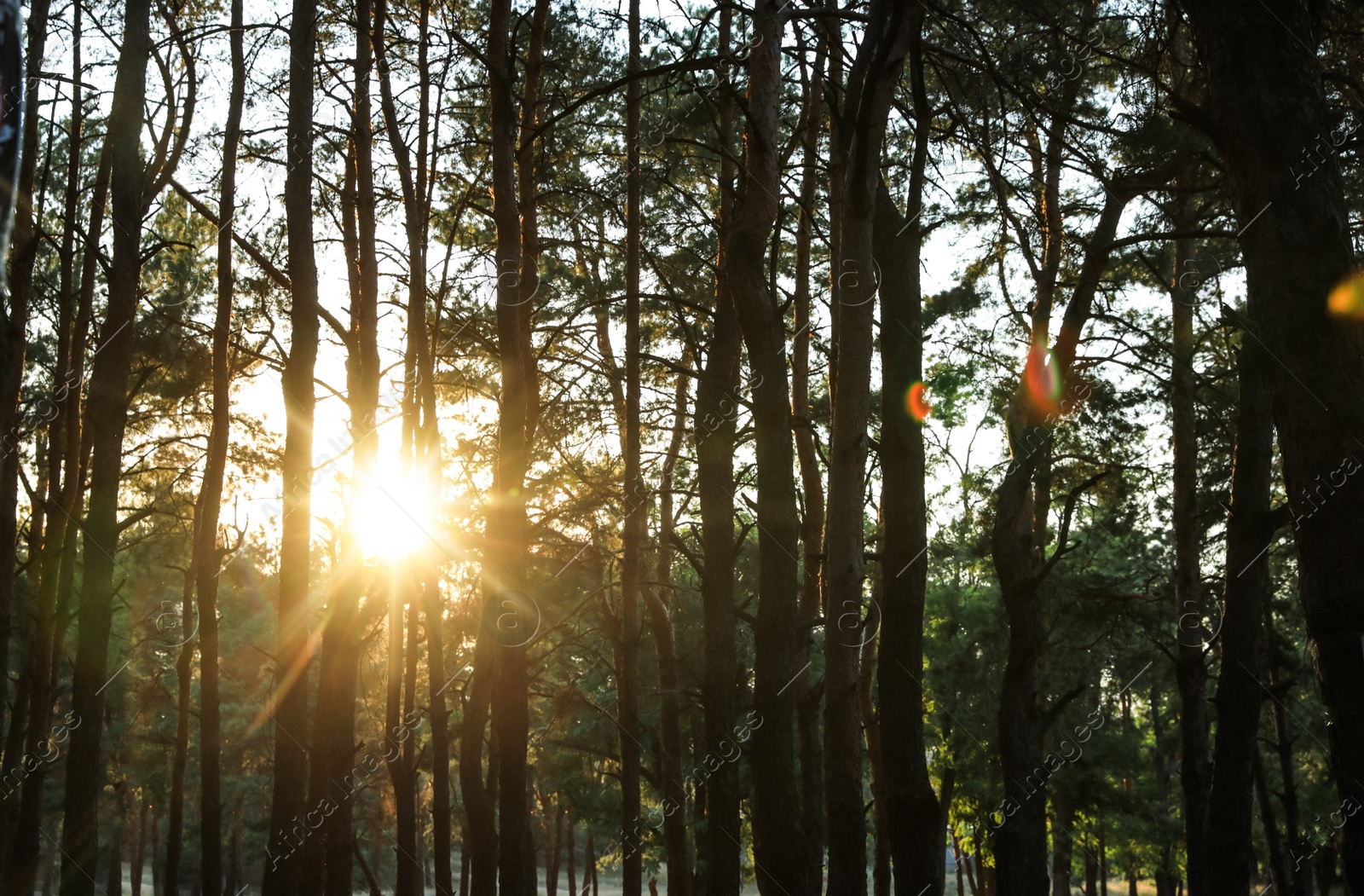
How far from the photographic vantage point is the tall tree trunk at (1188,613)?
1205 centimetres

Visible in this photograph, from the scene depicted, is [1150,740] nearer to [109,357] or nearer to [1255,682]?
[1255,682]

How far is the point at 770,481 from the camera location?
9016 mm

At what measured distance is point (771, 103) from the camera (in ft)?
28.7

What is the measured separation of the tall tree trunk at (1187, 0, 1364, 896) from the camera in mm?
4875

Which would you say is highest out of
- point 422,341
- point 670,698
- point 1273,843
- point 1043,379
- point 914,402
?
point 422,341

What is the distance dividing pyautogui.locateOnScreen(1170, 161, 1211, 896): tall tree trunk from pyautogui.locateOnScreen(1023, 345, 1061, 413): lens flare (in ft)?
6.62

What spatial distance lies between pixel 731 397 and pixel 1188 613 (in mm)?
6001

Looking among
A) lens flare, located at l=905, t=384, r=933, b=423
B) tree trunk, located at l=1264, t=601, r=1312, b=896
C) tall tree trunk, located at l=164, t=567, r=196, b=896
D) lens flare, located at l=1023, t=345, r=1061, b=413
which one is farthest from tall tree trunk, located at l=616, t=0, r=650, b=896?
→ tall tree trunk, located at l=164, t=567, r=196, b=896

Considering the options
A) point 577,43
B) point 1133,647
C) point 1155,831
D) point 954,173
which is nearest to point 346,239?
point 577,43

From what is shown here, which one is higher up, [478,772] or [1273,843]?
[478,772]

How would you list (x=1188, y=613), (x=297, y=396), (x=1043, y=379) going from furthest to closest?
1. (x=1188, y=613)
2. (x=297, y=396)
3. (x=1043, y=379)

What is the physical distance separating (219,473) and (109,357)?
3.13 m

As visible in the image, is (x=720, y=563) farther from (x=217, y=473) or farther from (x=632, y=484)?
(x=217, y=473)

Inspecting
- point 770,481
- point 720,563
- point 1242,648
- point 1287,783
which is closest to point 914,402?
point 770,481
